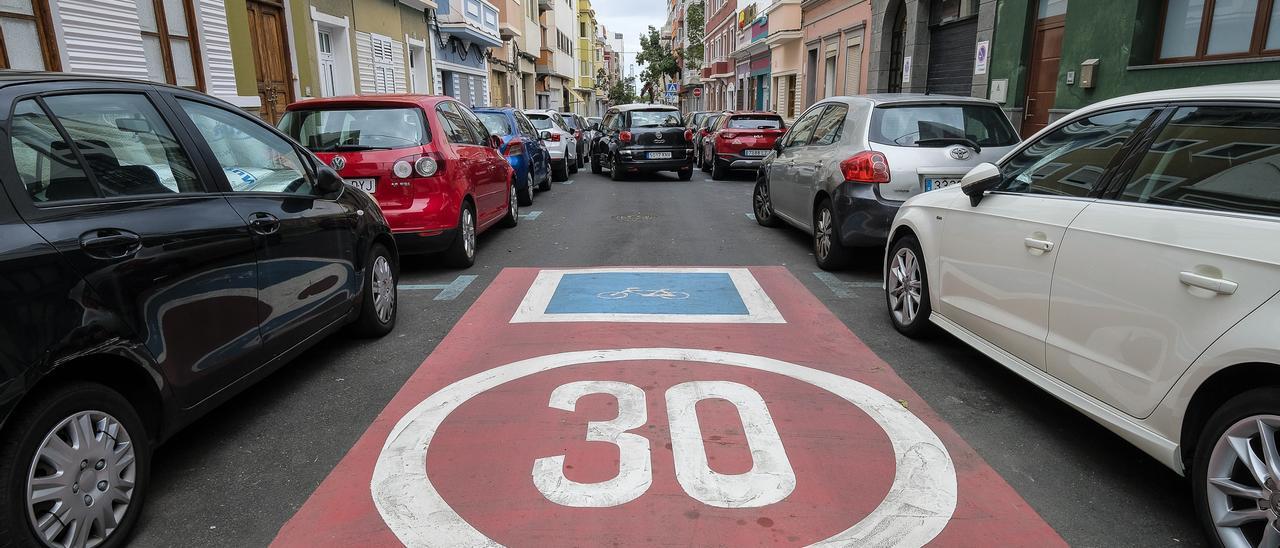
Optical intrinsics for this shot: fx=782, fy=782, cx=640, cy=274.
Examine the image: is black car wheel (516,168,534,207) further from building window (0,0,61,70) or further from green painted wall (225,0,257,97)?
building window (0,0,61,70)

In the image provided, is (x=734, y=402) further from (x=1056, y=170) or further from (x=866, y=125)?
(x=866, y=125)

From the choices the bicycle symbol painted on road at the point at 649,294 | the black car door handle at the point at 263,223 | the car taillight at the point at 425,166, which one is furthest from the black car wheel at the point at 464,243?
the black car door handle at the point at 263,223

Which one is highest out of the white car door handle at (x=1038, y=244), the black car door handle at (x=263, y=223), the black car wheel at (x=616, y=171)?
the black car door handle at (x=263, y=223)

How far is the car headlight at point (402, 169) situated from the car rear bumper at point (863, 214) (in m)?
3.75

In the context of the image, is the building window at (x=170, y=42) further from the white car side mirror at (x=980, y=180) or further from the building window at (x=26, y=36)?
the white car side mirror at (x=980, y=180)

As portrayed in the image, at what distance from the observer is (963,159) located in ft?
21.1

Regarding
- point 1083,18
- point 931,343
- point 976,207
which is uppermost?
point 1083,18

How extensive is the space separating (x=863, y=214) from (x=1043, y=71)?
24.4ft

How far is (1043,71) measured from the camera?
1206cm

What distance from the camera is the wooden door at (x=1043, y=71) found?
11711 mm

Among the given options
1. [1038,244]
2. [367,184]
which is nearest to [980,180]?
[1038,244]

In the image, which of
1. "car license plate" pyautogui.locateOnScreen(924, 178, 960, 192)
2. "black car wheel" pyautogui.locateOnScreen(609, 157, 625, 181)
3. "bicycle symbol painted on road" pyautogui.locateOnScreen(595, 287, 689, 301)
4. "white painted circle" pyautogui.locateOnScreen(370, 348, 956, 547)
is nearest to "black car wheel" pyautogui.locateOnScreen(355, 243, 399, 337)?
"white painted circle" pyautogui.locateOnScreen(370, 348, 956, 547)

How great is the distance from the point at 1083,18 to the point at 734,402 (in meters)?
9.72

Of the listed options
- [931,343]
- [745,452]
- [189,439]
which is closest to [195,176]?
[189,439]
